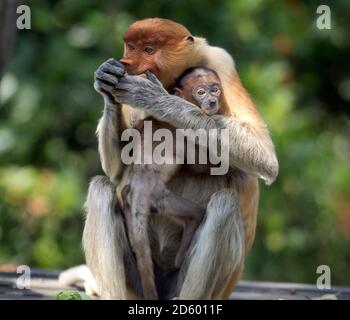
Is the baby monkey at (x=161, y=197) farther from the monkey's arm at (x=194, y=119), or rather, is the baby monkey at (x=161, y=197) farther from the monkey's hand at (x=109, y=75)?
the monkey's hand at (x=109, y=75)

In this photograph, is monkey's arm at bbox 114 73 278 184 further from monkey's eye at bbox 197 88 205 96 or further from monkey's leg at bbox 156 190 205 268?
monkey's leg at bbox 156 190 205 268

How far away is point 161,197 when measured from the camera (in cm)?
646

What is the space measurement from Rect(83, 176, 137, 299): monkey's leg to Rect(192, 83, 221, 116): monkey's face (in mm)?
787

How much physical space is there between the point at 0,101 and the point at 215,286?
22.1 feet

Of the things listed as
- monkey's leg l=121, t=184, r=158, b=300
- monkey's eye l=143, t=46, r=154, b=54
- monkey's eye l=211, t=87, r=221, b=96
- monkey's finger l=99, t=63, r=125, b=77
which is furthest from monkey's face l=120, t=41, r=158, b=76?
monkey's leg l=121, t=184, r=158, b=300

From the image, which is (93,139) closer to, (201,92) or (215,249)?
(201,92)

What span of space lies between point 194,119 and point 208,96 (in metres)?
0.17

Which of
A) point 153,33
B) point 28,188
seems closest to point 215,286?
point 153,33

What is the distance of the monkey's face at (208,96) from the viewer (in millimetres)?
6391

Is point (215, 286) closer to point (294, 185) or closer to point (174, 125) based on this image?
point (174, 125)

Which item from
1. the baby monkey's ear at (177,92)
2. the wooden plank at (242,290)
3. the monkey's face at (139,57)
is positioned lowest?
the wooden plank at (242,290)

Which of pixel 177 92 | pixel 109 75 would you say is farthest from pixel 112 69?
pixel 177 92

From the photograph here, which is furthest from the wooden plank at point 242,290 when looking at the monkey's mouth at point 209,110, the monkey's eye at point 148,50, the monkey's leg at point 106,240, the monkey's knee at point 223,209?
the monkey's eye at point 148,50

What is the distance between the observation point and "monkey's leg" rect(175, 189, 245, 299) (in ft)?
20.8
